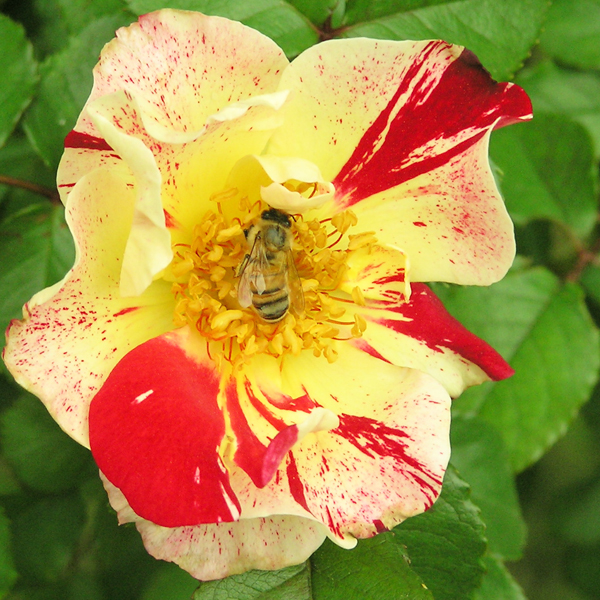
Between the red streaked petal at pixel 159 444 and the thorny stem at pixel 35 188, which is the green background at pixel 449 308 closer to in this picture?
the thorny stem at pixel 35 188

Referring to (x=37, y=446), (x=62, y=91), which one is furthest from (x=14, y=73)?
(x=37, y=446)

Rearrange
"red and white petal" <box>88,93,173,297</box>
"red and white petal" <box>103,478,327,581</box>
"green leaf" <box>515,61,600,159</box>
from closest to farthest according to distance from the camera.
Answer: "red and white petal" <box>88,93,173,297</box>
"red and white petal" <box>103,478,327,581</box>
"green leaf" <box>515,61,600,159</box>

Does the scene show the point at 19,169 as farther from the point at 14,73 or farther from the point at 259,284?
the point at 259,284

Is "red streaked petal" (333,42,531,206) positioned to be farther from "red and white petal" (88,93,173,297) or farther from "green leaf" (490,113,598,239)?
"green leaf" (490,113,598,239)

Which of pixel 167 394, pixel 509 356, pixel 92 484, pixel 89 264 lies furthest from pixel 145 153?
pixel 509 356

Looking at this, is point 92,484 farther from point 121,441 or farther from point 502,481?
point 502,481

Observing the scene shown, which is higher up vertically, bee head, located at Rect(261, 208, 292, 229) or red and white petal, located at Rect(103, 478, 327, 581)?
bee head, located at Rect(261, 208, 292, 229)

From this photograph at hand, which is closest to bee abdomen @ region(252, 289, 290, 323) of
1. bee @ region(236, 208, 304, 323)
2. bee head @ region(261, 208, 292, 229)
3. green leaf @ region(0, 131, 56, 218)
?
bee @ region(236, 208, 304, 323)
